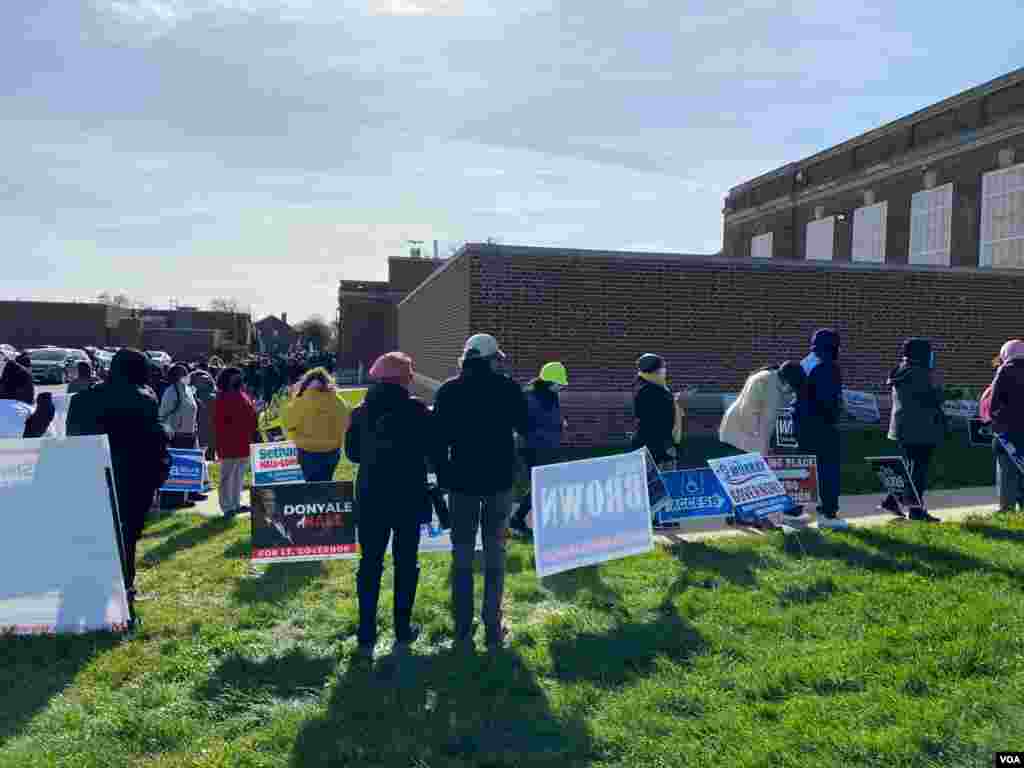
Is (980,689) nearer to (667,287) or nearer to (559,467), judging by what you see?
(559,467)

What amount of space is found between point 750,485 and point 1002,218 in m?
18.2

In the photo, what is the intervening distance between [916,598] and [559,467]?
9.05 feet

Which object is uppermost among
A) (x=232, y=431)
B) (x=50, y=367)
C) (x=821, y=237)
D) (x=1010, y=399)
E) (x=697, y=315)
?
(x=821, y=237)

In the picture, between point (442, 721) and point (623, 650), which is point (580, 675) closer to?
point (623, 650)

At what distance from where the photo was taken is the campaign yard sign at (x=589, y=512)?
6496 mm

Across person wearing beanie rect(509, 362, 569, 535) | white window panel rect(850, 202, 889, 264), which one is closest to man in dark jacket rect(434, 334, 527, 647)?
person wearing beanie rect(509, 362, 569, 535)

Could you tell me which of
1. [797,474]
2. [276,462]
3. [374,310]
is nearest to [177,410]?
[276,462]

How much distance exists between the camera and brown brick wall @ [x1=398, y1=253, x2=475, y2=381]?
14.7 meters

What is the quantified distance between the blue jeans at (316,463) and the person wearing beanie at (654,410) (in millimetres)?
3151

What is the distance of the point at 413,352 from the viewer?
29188 millimetres

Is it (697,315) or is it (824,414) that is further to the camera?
(697,315)

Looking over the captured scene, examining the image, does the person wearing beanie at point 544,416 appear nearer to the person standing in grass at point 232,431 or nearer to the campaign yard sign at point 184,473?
the person standing in grass at point 232,431

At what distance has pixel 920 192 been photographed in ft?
80.7

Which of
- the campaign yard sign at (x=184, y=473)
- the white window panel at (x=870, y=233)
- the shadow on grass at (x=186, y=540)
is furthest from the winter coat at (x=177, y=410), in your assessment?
the white window panel at (x=870, y=233)
